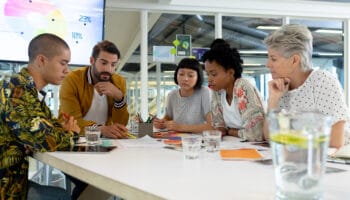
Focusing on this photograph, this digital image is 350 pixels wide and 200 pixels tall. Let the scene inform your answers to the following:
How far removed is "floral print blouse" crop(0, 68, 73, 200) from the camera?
4.45 feet

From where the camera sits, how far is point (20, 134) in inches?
53.2

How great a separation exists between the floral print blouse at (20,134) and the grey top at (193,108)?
148 centimetres

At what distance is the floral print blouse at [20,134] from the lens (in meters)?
1.36

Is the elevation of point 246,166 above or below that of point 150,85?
below

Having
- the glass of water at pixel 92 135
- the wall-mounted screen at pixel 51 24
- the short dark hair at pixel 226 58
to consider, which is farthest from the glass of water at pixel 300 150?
the wall-mounted screen at pixel 51 24

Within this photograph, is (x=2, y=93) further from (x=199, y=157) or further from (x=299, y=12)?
(x=299, y=12)

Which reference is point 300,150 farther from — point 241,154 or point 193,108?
point 193,108

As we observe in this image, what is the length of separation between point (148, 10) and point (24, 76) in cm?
346

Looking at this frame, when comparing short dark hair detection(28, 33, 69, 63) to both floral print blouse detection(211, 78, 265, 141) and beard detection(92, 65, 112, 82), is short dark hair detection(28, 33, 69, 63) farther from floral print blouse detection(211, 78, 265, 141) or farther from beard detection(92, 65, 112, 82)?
floral print blouse detection(211, 78, 265, 141)

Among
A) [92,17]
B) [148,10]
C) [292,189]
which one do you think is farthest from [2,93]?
[148,10]

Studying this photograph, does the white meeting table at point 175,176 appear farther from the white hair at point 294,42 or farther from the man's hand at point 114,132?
the white hair at point 294,42

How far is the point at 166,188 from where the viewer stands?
79 cm

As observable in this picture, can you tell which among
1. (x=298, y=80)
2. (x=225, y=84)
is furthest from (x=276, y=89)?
(x=225, y=84)

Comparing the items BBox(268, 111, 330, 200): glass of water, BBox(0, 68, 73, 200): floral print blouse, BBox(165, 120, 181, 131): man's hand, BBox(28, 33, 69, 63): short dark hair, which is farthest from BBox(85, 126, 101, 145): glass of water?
BBox(268, 111, 330, 200): glass of water
